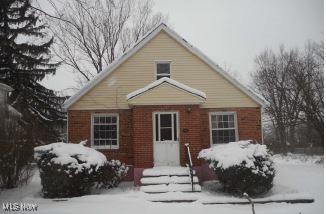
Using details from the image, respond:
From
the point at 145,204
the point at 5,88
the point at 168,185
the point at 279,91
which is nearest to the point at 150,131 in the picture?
the point at 168,185

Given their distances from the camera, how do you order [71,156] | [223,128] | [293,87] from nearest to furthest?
[71,156], [223,128], [293,87]

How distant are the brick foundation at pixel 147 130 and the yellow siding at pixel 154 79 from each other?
0.25m

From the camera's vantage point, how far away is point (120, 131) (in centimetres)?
1071

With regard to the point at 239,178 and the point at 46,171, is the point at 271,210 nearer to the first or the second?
the point at 239,178

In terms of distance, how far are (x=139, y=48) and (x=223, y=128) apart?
3632mm

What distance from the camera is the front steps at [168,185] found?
7.55m

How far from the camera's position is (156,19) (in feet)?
60.2

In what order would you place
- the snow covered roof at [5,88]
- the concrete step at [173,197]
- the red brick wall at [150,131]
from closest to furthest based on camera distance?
the concrete step at [173,197]
the red brick wall at [150,131]
the snow covered roof at [5,88]

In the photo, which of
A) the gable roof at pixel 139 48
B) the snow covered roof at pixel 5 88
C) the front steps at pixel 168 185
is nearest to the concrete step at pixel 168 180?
the front steps at pixel 168 185

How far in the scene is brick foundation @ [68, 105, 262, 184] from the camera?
9695mm

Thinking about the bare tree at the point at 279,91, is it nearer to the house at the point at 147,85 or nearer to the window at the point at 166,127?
the house at the point at 147,85

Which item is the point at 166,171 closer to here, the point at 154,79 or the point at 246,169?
the point at 246,169


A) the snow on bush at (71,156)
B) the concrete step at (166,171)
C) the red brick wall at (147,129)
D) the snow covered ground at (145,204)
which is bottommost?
the snow covered ground at (145,204)

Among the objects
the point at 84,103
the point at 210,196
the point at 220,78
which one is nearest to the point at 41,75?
the point at 84,103
